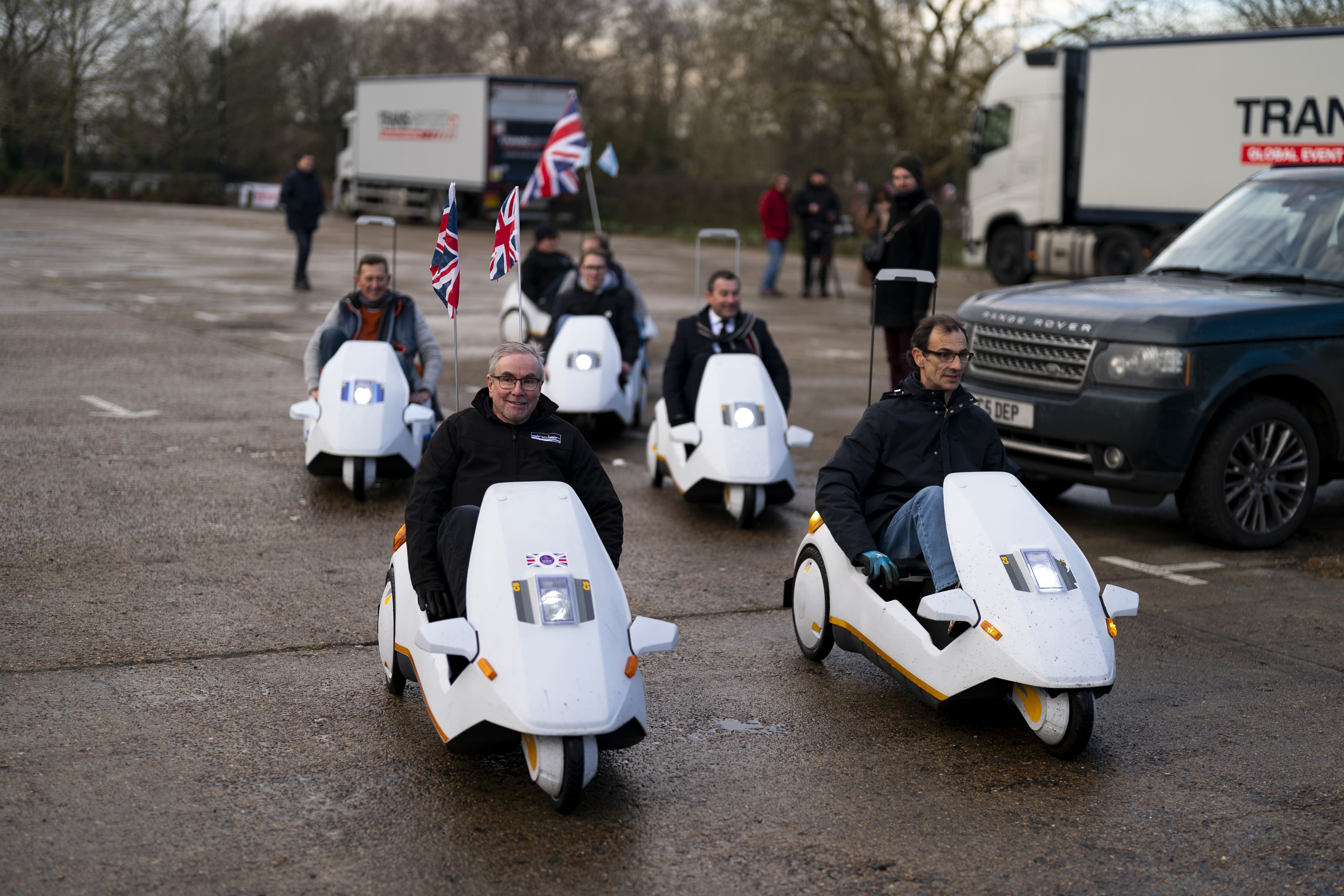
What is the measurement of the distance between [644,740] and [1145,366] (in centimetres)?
409

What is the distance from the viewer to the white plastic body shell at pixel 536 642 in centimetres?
393

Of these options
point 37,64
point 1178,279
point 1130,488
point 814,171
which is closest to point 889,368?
point 1178,279

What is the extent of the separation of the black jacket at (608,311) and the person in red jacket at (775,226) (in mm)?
12719

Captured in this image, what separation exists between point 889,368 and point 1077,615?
22.3 ft

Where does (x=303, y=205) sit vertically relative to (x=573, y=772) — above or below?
above

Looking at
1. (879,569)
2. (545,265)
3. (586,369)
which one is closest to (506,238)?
(879,569)

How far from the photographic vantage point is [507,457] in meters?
4.77

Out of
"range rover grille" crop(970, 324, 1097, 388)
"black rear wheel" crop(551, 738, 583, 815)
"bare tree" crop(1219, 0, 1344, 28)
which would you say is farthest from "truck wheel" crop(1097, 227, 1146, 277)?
"black rear wheel" crop(551, 738, 583, 815)

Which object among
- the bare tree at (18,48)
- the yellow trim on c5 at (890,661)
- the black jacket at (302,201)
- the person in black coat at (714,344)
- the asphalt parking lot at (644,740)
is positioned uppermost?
the bare tree at (18,48)

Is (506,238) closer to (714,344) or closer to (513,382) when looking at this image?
(513,382)

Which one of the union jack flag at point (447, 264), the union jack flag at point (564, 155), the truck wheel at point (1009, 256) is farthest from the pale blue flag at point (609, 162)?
the truck wheel at point (1009, 256)

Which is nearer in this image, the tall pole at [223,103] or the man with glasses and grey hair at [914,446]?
the man with glasses and grey hair at [914,446]

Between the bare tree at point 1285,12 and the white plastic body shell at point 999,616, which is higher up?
the bare tree at point 1285,12

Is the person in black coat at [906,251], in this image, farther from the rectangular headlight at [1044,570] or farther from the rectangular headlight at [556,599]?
the rectangular headlight at [556,599]
